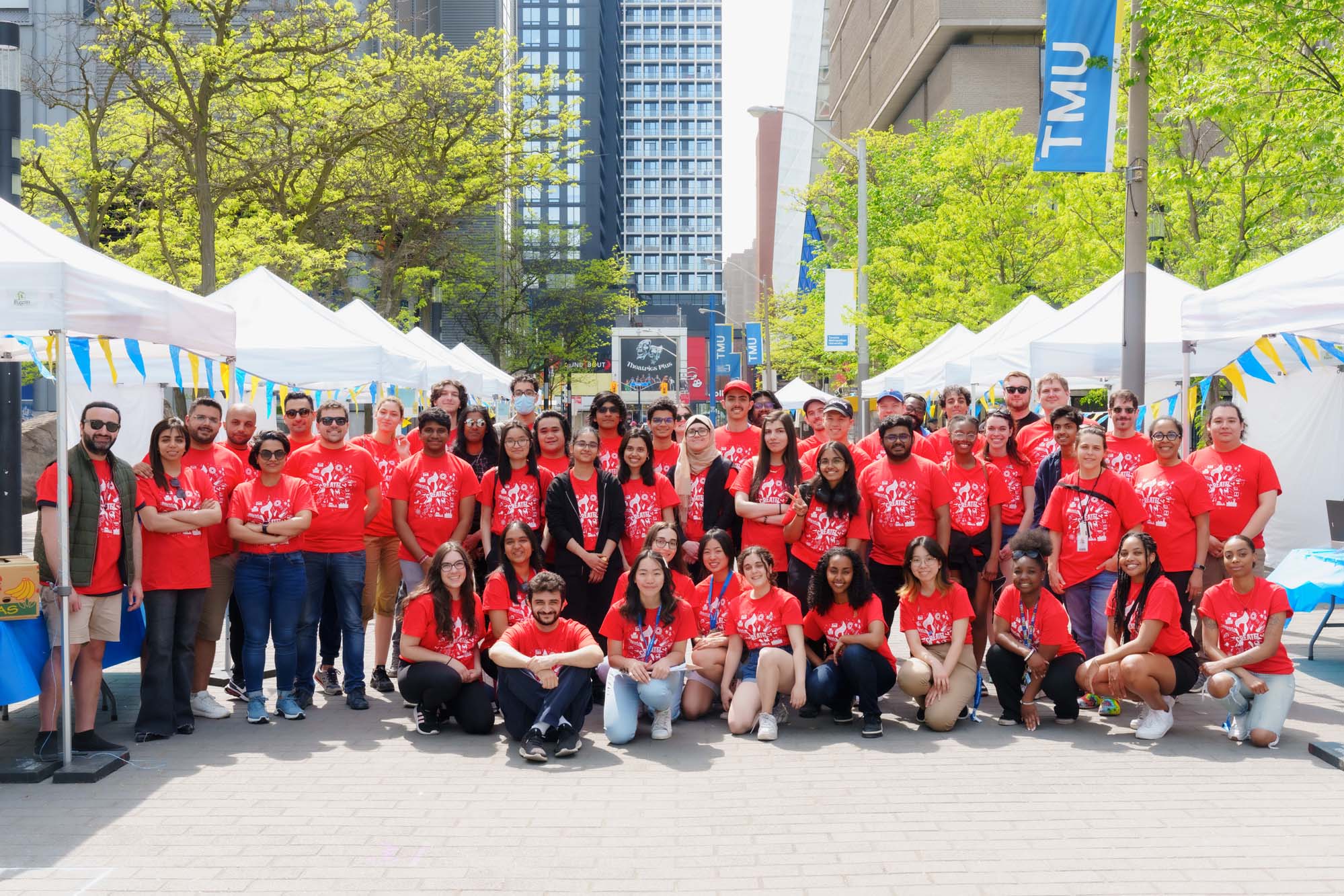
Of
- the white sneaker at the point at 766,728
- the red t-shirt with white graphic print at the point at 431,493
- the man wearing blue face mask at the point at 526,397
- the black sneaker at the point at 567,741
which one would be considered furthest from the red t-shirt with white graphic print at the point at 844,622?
the man wearing blue face mask at the point at 526,397

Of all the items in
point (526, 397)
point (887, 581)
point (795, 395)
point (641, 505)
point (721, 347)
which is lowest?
point (887, 581)

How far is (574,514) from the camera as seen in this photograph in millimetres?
7762

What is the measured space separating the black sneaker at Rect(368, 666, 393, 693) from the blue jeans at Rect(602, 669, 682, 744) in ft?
6.42

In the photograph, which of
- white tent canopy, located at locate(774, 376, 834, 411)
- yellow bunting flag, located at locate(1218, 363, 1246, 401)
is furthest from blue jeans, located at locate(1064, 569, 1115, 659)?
white tent canopy, located at locate(774, 376, 834, 411)

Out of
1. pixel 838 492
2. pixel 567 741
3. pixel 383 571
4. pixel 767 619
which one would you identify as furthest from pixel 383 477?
pixel 838 492

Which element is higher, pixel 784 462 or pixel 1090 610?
pixel 784 462

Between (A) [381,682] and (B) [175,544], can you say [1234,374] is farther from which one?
(B) [175,544]

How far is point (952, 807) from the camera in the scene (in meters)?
5.59

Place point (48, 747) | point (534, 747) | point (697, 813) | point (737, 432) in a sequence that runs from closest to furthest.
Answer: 1. point (697, 813)
2. point (48, 747)
3. point (534, 747)
4. point (737, 432)

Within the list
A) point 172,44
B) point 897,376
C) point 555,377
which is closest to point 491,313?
point 555,377

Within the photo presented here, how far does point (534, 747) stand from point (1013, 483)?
12.6ft

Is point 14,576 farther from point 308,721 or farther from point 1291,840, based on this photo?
point 1291,840

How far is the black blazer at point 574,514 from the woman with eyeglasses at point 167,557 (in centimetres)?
201

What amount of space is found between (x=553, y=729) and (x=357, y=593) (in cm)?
190
